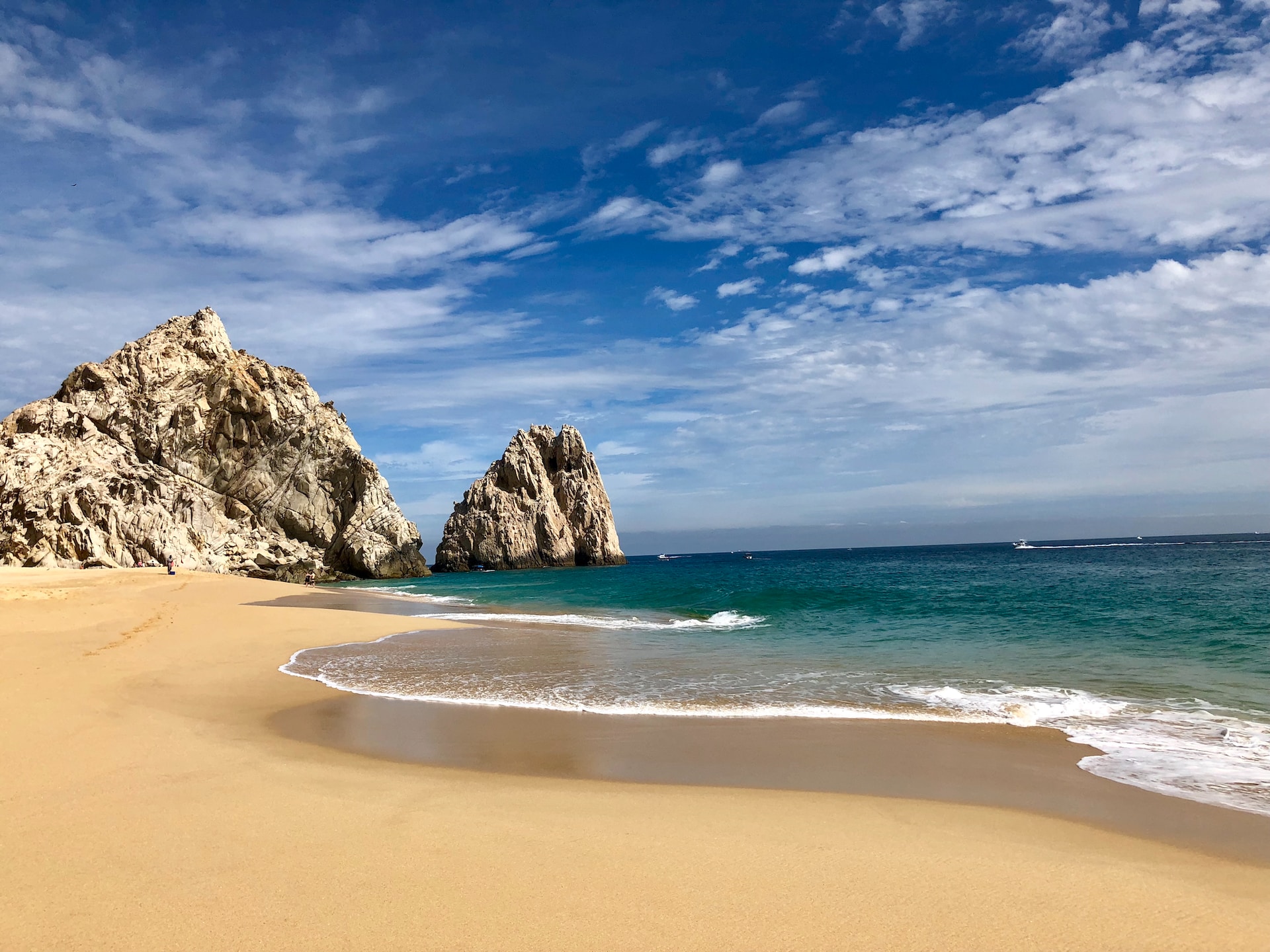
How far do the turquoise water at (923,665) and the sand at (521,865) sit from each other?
2.82 m

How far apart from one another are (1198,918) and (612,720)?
5.95 m

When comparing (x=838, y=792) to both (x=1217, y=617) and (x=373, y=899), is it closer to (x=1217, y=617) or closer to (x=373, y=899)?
(x=373, y=899)

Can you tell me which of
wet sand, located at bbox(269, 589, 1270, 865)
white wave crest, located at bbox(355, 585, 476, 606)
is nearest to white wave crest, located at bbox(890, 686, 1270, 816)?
wet sand, located at bbox(269, 589, 1270, 865)

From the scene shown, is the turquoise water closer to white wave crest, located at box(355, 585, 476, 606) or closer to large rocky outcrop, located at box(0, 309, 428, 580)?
white wave crest, located at box(355, 585, 476, 606)

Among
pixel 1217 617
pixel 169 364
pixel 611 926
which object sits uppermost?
pixel 169 364

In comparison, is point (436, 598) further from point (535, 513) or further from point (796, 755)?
point (535, 513)

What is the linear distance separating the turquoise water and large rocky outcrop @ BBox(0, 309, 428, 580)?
3099cm

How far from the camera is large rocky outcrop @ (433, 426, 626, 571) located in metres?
85.9

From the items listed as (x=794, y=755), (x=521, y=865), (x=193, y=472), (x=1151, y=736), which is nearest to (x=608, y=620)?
(x=794, y=755)

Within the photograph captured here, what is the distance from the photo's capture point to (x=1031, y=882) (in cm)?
392

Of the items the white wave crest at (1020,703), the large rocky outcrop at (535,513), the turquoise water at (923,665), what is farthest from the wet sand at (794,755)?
the large rocky outcrop at (535,513)

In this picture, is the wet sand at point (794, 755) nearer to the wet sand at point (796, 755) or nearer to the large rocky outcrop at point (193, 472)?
the wet sand at point (796, 755)

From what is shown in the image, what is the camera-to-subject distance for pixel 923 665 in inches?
520

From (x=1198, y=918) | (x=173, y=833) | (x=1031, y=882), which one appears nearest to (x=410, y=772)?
(x=173, y=833)
